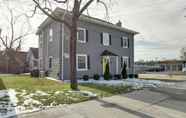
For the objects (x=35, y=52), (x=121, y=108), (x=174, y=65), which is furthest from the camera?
(x=174, y=65)

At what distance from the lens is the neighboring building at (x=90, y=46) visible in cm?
1911

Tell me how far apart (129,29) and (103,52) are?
532 cm

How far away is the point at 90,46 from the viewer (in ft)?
66.2

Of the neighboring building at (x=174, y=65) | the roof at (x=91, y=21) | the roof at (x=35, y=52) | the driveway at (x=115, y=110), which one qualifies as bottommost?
the driveway at (x=115, y=110)

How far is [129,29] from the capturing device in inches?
969

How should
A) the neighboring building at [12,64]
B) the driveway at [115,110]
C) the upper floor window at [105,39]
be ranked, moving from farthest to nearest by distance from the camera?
1. the neighboring building at [12,64]
2. the upper floor window at [105,39]
3. the driveway at [115,110]

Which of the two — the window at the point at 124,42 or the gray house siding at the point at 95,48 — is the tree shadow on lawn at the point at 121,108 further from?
the window at the point at 124,42

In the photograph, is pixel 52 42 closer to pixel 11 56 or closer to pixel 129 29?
pixel 129 29

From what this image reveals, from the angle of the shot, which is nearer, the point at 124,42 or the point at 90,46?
the point at 90,46

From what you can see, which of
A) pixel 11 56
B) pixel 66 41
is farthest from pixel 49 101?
pixel 11 56

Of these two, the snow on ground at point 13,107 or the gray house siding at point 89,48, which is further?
the gray house siding at point 89,48

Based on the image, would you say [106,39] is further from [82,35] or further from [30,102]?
[30,102]

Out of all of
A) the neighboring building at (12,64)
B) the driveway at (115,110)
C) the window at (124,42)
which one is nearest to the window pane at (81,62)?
the window at (124,42)

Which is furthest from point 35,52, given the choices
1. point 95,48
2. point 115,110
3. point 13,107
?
point 115,110
